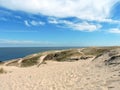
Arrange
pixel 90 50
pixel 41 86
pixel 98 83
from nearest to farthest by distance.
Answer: pixel 98 83 → pixel 41 86 → pixel 90 50

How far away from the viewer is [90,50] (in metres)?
50.2

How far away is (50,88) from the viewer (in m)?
13.3

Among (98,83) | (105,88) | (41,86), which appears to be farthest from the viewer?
(41,86)

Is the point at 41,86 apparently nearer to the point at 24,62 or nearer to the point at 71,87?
the point at 71,87

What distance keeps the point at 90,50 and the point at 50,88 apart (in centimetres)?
3770

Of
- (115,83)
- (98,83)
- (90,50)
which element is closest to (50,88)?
(98,83)

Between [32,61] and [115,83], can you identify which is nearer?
[115,83]

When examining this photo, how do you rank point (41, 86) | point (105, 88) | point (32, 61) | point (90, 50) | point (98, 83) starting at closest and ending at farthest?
point (105, 88), point (98, 83), point (41, 86), point (32, 61), point (90, 50)

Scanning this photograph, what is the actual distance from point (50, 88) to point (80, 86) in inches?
72.6

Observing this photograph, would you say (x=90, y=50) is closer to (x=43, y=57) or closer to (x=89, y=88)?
(x=43, y=57)

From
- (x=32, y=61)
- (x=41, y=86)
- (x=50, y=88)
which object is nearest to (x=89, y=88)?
(x=50, y=88)

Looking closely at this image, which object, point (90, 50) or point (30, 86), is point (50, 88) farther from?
point (90, 50)

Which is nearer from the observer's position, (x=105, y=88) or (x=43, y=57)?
(x=105, y=88)

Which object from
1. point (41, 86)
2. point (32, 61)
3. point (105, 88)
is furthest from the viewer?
point (32, 61)
